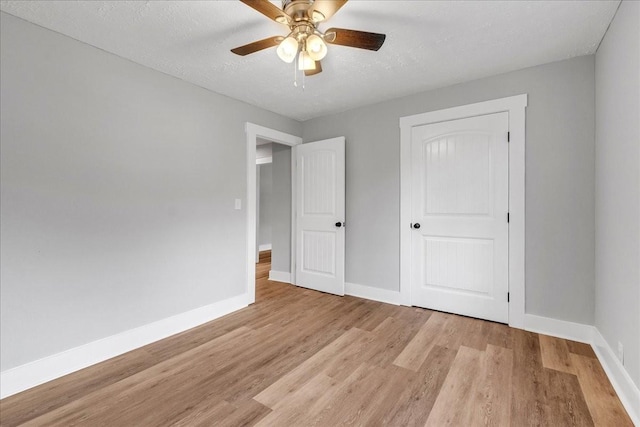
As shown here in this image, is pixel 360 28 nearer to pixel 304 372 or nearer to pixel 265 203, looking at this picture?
pixel 304 372

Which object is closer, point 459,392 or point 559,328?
point 459,392

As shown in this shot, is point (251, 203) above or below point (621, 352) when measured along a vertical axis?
above

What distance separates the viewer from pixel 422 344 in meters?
2.39

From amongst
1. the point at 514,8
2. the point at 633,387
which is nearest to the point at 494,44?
the point at 514,8

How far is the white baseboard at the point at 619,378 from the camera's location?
1.51 metres

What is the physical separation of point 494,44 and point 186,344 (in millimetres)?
3519

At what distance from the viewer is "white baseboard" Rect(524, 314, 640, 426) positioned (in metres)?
1.54

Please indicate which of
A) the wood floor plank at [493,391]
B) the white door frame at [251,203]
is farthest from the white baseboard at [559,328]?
the white door frame at [251,203]

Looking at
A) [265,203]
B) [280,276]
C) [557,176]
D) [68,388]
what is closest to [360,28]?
[557,176]

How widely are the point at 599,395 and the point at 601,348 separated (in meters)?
0.55

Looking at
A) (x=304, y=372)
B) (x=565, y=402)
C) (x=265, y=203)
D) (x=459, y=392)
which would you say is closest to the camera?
(x=565, y=402)

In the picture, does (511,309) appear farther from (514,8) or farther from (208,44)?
(208,44)

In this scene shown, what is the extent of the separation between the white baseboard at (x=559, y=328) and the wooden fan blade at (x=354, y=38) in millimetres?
2674

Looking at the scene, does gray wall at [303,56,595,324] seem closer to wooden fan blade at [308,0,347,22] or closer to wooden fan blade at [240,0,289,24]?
wooden fan blade at [308,0,347,22]
